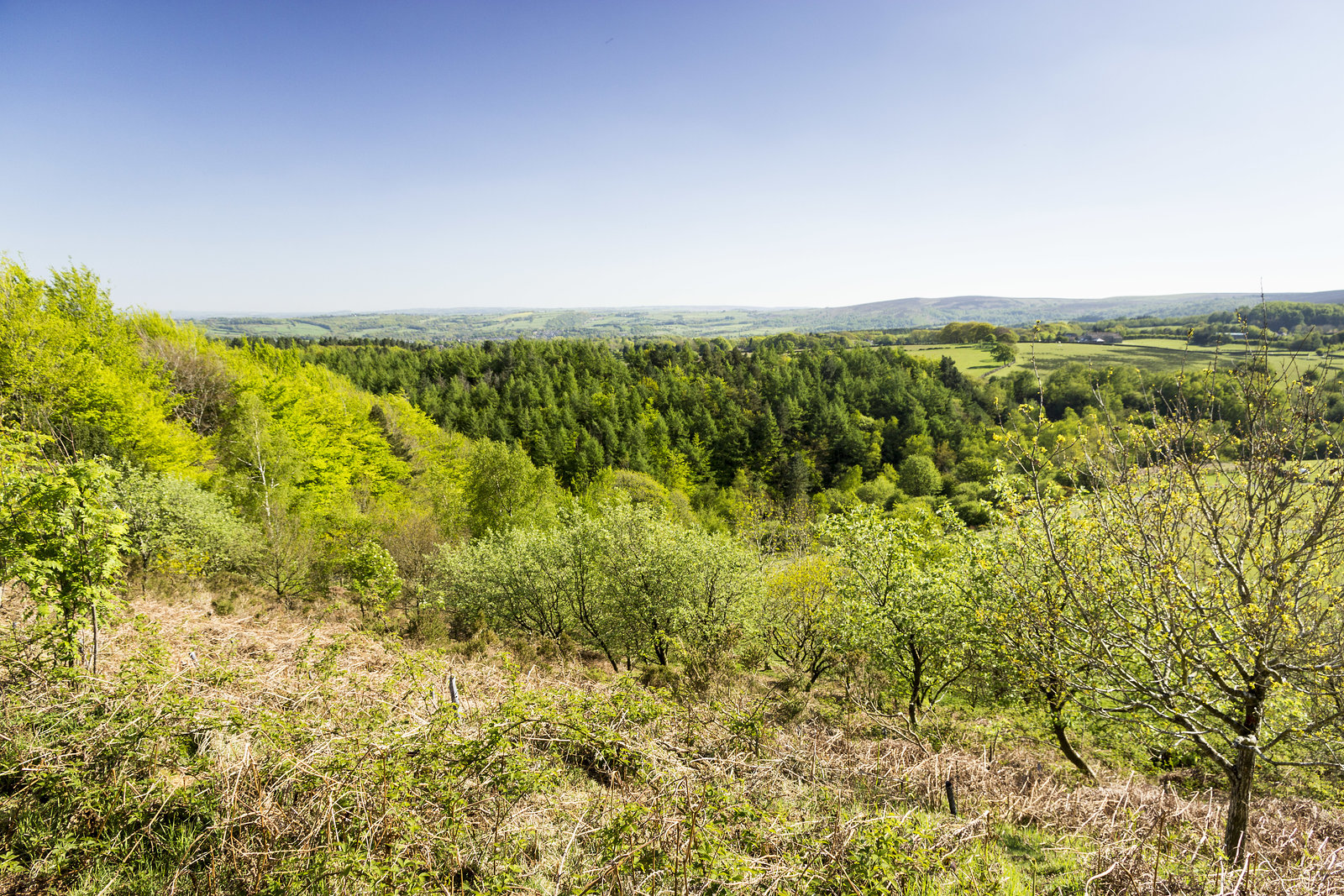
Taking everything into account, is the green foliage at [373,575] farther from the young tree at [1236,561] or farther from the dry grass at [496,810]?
the young tree at [1236,561]

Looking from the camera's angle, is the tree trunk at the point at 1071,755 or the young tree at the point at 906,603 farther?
the young tree at the point at 906,603

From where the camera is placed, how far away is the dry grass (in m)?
4.66

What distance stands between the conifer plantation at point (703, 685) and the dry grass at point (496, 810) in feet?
0.16

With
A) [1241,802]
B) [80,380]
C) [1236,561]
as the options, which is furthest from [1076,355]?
[80,380]

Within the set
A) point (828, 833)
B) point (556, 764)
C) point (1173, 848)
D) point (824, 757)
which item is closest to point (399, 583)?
point (556, 764)

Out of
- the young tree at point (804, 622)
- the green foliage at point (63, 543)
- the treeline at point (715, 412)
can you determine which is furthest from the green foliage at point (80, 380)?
the treeline at point (715, 412)

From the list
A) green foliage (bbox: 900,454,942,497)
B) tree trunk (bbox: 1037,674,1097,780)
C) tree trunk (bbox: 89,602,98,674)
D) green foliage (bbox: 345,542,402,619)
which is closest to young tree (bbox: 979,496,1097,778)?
tree trunk (bbox: 1037,674,1097,780)

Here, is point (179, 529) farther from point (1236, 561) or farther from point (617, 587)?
point (1236, 561)

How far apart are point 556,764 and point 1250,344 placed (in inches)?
413

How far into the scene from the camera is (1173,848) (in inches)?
232

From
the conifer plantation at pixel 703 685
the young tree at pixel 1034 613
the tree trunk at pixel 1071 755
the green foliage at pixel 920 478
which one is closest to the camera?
the conifer plantation at pixel 703 685

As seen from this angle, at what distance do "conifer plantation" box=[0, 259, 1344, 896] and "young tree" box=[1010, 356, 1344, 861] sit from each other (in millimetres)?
71

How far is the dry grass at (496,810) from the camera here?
4.66 meters

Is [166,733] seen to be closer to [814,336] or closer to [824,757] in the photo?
[824,757]
